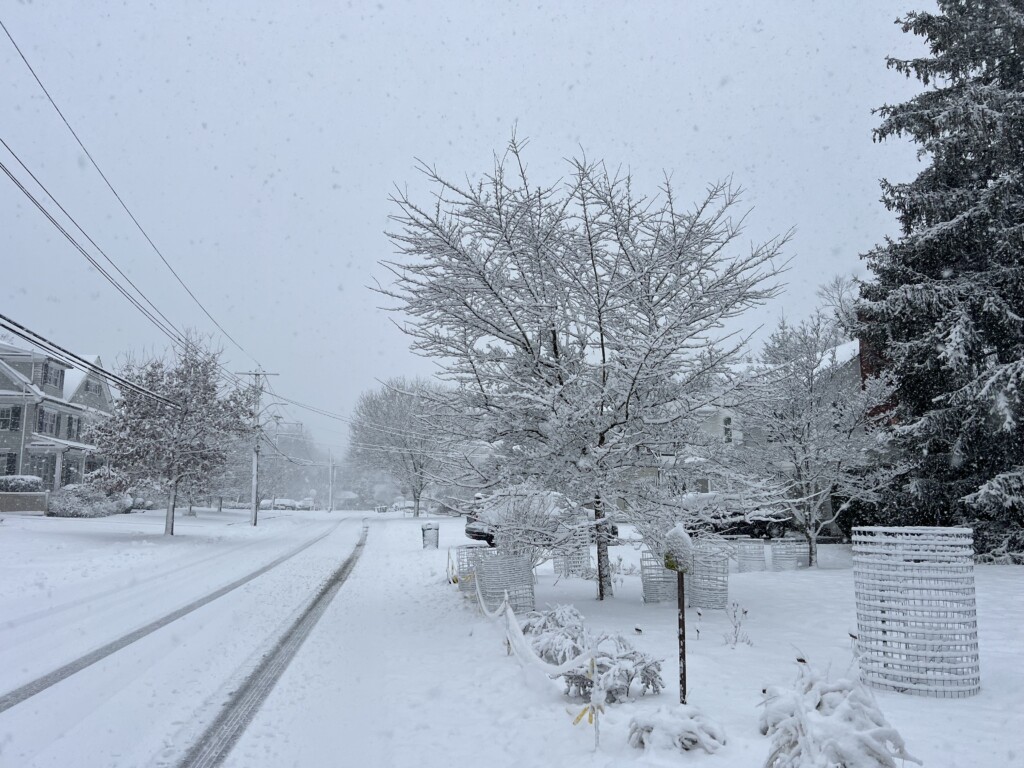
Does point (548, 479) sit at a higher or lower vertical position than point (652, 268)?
lower

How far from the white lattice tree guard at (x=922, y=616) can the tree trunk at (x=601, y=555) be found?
390 cm

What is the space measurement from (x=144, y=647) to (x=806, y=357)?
15409 mm

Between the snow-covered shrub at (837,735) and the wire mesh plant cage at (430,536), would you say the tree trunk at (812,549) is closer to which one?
Answer: the wire mesh plant cage at (430,536)

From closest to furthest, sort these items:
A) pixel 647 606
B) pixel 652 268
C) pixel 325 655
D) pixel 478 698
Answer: pixel 478 698, pixel 325 655, pixel 652 268, pixel 647 606

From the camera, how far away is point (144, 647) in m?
7.93

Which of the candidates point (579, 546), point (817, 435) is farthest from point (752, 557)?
point (579, 546)

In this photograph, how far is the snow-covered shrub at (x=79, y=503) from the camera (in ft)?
108

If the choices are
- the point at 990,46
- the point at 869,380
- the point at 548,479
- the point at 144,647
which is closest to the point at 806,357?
the point at 869,380

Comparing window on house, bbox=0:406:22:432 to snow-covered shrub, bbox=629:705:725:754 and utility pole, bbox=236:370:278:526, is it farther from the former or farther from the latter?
snow-covered shrub, bbox=629:705:725:754

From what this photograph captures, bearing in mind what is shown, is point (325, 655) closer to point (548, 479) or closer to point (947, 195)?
point (548, 479)

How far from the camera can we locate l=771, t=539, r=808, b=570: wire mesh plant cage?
669 inches

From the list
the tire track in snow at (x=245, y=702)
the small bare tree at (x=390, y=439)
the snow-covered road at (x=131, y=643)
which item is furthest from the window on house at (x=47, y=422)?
the tire track in snow at (x=245, y=702)

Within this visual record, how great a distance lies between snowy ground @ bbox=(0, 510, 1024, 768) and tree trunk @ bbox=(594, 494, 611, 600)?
1.12 ft

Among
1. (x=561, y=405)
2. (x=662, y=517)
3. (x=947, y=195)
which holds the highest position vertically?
(x=947, y=195)
